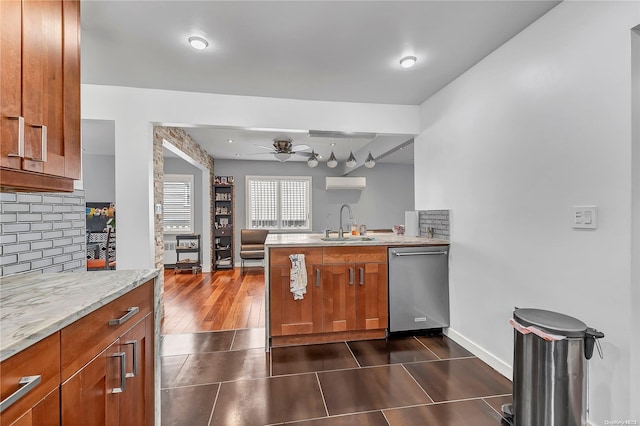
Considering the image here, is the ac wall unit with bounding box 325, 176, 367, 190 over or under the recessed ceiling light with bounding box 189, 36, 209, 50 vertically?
under

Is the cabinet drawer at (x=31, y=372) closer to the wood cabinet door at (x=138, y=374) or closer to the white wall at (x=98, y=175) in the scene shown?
the wood cabinet door at (x=138, y=374)

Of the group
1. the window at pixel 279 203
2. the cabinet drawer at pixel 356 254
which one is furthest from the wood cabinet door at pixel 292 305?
the window at pixel 279 203

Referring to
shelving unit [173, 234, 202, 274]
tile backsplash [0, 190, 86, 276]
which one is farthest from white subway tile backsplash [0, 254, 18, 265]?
shelving unit [173, 234, 202, 274]

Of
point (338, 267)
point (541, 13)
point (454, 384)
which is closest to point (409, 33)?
point (541, 13)

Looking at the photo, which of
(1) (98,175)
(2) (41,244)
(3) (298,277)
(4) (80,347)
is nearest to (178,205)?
(1) (98,175)

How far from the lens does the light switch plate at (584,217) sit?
61.9 inches

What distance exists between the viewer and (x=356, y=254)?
2.87m

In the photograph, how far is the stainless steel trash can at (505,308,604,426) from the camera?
1.44m

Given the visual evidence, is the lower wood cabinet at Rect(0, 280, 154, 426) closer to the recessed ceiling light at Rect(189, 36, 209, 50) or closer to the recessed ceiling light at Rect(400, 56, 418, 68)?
the recessed ceiling light at Rect(189, 36, 209, 50)

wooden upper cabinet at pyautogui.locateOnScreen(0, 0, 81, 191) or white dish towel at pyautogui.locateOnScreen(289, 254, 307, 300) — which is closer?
wooden upper cabinet at pyautogui.locateOnScreen(0, 0, 81, 191)

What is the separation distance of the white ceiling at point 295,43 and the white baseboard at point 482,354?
243 cm

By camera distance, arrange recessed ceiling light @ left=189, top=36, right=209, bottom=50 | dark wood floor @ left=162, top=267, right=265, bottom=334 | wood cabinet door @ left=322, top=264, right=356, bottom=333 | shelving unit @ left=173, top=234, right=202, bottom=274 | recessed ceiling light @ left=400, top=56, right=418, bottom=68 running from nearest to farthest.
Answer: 1. recessed ceiling light @ left=189, top=36, right=209, bottom=50
2. recessed ceiling light @ left=400, top=56, right=418, bottom=68
3. wood cabinet door @ left=322, top=264, right=356, bottom=333
4. dark wood floor @ left=162, top=267, right=265, bottom=334
5. shelving unit @ left=173, top=234, right=202, bottom=274

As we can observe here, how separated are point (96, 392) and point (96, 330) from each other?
0.22 metres

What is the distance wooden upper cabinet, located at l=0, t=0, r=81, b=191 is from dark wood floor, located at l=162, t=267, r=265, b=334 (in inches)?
95.3
